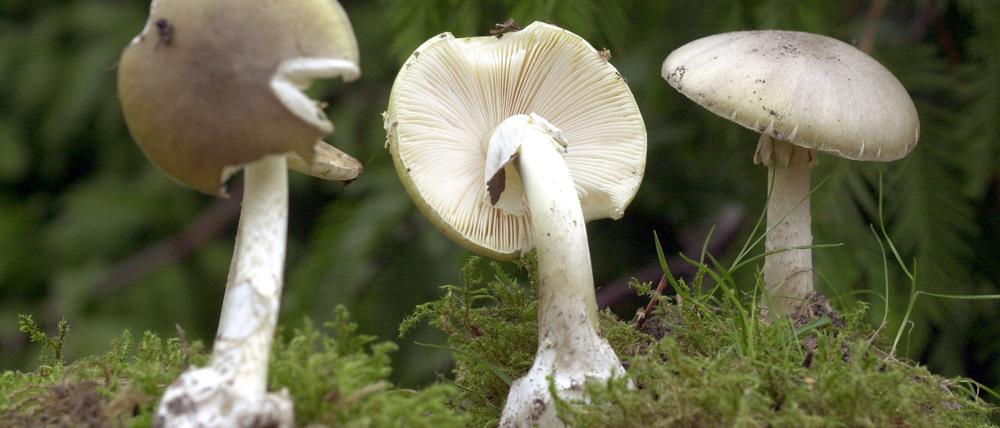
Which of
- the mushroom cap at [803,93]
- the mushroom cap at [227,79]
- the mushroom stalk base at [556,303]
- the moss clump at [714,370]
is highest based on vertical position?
the mushroom cap at [227,79]

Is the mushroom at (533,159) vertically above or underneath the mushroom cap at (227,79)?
underneath

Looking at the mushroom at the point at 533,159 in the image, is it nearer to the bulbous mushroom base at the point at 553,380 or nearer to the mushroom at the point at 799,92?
the bulbous mushroom base at the point at 553,380

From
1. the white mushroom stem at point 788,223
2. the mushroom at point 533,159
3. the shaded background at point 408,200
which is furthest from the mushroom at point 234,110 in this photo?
the white mushroom stem at point 788,223

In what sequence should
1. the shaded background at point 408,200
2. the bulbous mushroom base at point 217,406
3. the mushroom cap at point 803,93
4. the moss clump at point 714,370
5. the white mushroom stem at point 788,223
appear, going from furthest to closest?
the shaded background at point 408,200, the white mushroom stem at point 788,223, the mushroom cap at point 803,93, the moss clump at point 714,370, the bulbous mushroom base at point 217,406

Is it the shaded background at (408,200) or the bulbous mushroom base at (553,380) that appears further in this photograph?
the shaded background at (408,200)

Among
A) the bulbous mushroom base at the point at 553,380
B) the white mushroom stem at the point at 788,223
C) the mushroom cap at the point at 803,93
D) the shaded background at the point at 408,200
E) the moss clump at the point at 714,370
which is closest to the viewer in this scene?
the moss clump at the point at 714,370

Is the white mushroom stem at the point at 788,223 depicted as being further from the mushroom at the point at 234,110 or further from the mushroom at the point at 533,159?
the mushroom at the point at 234,110

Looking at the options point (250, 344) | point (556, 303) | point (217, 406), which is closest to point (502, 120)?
point (556, 303)
